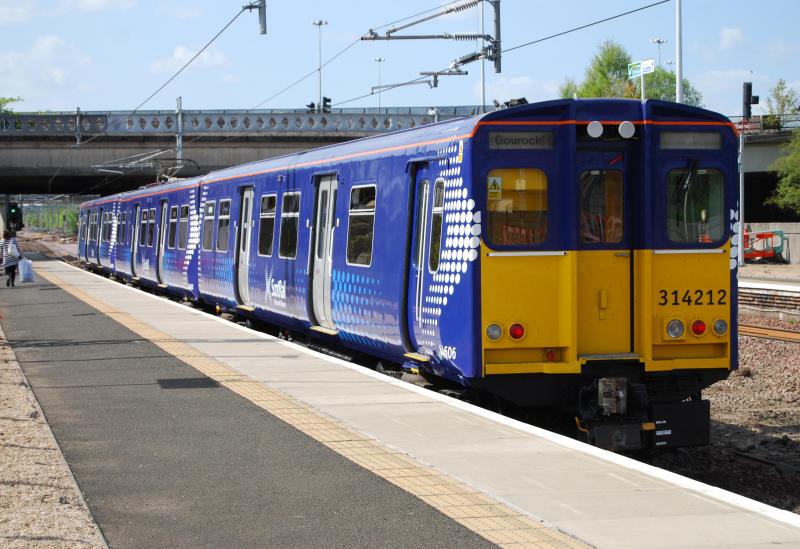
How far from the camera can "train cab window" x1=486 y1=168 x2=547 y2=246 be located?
10289mm

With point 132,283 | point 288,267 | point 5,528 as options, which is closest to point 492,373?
point 5,528

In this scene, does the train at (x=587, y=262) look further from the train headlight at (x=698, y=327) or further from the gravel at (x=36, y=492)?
the gravel at (x=36, y=492)

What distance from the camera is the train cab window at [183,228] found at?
25.6 metres

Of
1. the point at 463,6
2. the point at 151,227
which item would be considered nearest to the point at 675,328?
the point at 463,6

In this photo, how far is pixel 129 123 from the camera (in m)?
64.9

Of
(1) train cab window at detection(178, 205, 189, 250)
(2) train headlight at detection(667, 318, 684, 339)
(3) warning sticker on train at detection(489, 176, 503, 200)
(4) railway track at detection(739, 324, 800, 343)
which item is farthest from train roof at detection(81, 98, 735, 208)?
(1) train cab window at detection(178, 205, 189, 250)

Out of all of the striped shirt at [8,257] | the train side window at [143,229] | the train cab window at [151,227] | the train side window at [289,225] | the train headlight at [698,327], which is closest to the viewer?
the train headlight at [698,327]

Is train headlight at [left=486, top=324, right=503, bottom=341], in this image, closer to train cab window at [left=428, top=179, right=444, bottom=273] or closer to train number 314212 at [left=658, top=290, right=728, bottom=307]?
train cab window at [left=428, top=179, right=444, bottom=273]

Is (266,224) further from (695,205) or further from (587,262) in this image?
(695,205)

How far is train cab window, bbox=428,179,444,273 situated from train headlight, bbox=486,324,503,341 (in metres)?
1.13

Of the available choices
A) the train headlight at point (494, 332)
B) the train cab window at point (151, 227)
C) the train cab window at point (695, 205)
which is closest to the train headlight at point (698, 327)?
the train cab window at point (695, 205)

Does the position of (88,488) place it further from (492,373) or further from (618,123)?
(618,123)

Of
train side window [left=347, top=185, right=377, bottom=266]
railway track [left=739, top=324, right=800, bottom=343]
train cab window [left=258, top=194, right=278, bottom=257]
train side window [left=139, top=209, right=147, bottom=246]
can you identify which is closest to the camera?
train side window [left=347, top=185, right=377, bottom=266]

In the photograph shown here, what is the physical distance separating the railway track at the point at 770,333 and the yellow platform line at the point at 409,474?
10.6 m
